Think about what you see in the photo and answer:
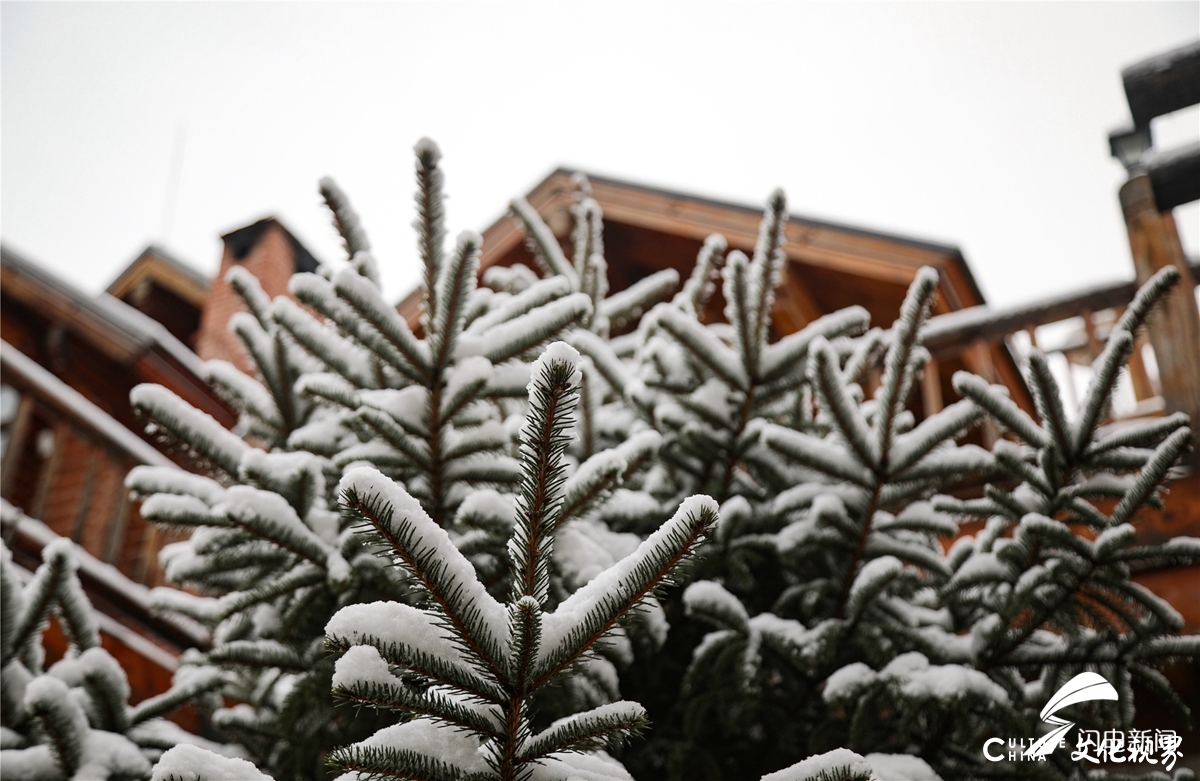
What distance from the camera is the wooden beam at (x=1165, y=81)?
3.59 meters

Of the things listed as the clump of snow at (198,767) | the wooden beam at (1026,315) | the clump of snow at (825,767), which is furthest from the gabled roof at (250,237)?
the clump of snow at (825,767)

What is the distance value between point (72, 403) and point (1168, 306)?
5.56 metres

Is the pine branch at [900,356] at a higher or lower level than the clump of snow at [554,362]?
higher

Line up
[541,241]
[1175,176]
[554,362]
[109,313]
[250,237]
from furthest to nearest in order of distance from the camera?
[250,237], [109,313], [1175,176], [541,241], [554,362]

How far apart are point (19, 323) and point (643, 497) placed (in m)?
8.90

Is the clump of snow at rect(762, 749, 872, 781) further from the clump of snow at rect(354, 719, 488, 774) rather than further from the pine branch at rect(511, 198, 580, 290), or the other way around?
the pine branch at rect(511, 198, 580, 290)

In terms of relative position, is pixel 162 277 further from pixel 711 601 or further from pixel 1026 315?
pixel 711 601

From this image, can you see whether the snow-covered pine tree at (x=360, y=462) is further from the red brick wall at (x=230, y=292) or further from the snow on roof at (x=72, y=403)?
the red brick wall at (x=230, y=292)

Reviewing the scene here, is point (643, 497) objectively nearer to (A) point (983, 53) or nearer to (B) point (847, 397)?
(B) point (847, 397)

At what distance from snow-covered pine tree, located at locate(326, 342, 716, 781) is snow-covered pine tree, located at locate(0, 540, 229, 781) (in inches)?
48.8

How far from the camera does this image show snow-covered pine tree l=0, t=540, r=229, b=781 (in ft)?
7.01

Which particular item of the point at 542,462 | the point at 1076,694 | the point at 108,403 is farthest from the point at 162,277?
the point at 542,462

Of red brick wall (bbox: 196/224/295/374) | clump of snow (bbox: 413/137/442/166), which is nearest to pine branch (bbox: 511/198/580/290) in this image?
clump of snow (bbox: 413/137/442/166)
